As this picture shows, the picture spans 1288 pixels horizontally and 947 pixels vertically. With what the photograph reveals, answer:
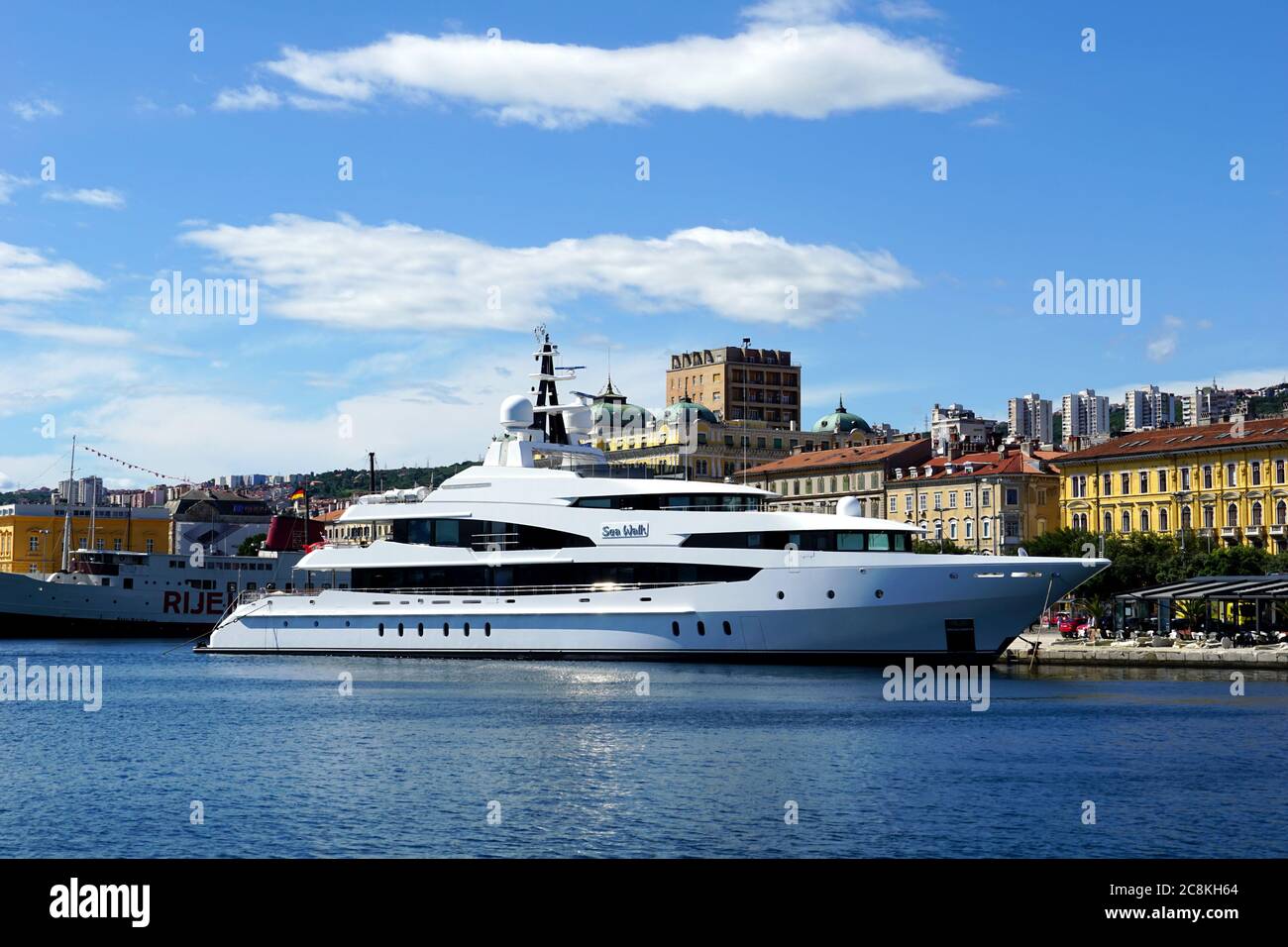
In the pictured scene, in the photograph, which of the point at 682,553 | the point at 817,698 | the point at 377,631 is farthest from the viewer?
the point at 377,631

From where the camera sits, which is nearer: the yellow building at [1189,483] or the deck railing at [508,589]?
the deck railing at [508,589]

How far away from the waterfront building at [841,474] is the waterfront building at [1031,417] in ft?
228

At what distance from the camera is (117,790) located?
87.7 ft

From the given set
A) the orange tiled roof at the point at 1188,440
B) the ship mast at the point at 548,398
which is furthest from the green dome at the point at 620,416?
the ship mast at the point at 548,398

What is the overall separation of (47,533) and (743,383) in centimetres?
6937

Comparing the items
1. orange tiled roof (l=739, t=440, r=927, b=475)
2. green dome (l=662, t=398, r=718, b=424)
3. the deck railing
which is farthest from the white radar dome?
green dome (l=662, t=398, r=718, b=424)

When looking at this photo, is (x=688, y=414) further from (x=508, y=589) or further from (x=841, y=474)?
(x=508, y=589)

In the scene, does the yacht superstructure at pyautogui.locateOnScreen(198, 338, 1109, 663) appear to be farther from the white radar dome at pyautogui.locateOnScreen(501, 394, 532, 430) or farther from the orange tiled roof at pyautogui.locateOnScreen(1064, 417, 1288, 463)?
the orange tiled roof at pyautogui.locateOnScreen(1064, 417, 1288, 463)

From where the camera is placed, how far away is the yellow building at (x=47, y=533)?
126 meters

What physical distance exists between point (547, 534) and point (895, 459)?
206 ft

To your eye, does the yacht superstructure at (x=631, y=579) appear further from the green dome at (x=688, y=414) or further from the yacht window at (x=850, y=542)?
the green dome at (x=688, y=414)
